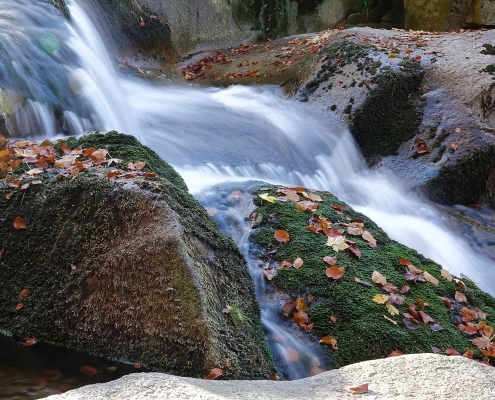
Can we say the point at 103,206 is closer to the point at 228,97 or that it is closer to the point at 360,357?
the point at 360,357

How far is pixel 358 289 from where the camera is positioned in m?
3.73

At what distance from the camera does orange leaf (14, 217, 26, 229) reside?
3.26m

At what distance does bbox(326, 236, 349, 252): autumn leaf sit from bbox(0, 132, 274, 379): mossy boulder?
879mm

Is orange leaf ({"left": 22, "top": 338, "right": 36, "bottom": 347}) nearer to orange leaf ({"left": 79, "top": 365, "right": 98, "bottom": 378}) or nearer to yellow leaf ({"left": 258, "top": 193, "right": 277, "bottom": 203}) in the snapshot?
orange leaf ({"left": 79, "top": 365, "right": 98, "bottom": 378})

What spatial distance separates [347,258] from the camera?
3982 millimetres

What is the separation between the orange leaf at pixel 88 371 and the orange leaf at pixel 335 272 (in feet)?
5.44

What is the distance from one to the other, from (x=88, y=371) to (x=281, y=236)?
A: 1.70m

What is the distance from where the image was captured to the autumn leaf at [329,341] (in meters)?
3.43

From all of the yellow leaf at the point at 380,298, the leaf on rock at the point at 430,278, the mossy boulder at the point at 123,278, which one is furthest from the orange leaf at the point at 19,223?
the leaf on rock at the point at 430,278

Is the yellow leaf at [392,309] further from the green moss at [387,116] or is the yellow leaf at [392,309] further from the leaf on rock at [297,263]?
the green moss at [387,116]

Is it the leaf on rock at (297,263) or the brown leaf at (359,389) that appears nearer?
the brown leaf at (359,389)

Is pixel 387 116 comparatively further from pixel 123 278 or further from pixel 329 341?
pixel 123 278

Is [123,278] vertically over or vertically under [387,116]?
under

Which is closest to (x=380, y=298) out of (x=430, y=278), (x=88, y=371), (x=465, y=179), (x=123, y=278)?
(x=430, y=278)
